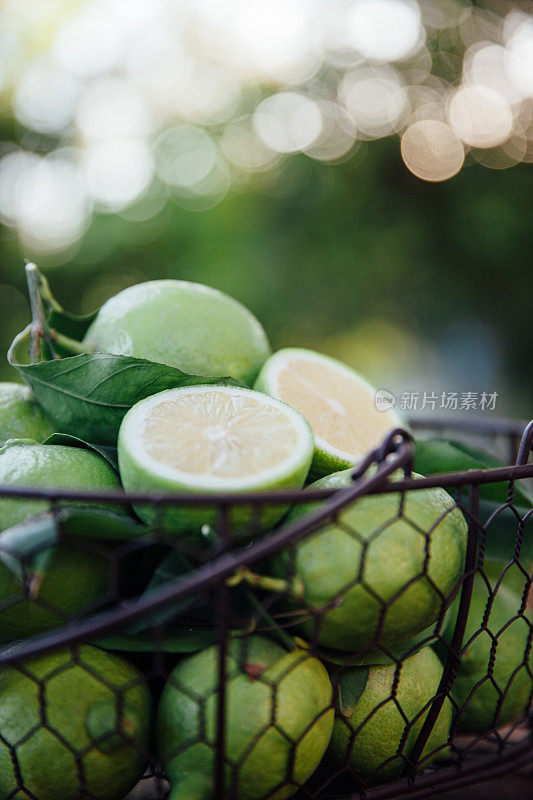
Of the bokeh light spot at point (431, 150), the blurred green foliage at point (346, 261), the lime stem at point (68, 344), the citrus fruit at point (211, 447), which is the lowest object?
the blurred green foliage at point (346, 261)

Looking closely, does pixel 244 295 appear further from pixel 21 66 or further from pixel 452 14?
pixel 452 14

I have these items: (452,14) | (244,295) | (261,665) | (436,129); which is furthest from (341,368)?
(452,14)

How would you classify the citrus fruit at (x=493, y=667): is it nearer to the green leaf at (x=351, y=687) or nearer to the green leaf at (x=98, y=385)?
the green leaf at (x=351, y=687)

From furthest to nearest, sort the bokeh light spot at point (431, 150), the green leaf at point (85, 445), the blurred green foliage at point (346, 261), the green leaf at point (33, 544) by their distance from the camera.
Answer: the bokeh light spot at point (431, 150)
the blurred green foliage at point (346, 261)
the green leaf at point (85, 445)
the green leaf at point (33, 544)

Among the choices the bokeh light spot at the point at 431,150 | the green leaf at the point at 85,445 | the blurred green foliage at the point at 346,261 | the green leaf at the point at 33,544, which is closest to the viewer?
the green leaf at the point at 33,544

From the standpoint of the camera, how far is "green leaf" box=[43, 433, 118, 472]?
374 millimetres

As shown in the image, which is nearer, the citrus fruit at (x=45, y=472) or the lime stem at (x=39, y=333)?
the citrus fruit at (x=45, y=472)

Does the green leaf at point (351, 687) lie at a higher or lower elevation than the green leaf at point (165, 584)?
lower

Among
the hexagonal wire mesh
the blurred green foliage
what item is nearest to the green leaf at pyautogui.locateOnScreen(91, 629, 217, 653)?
the hexagonal wire mesh

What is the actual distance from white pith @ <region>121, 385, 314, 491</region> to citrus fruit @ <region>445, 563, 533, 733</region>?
163mm

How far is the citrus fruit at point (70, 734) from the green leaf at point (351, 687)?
100 mm

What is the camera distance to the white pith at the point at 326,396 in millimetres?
407

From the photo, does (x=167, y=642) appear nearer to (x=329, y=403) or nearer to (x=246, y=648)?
(x=246, y=648)

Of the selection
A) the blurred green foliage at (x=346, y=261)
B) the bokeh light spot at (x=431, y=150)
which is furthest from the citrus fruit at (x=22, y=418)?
the bokeh light spot at (x=431, y=150)
